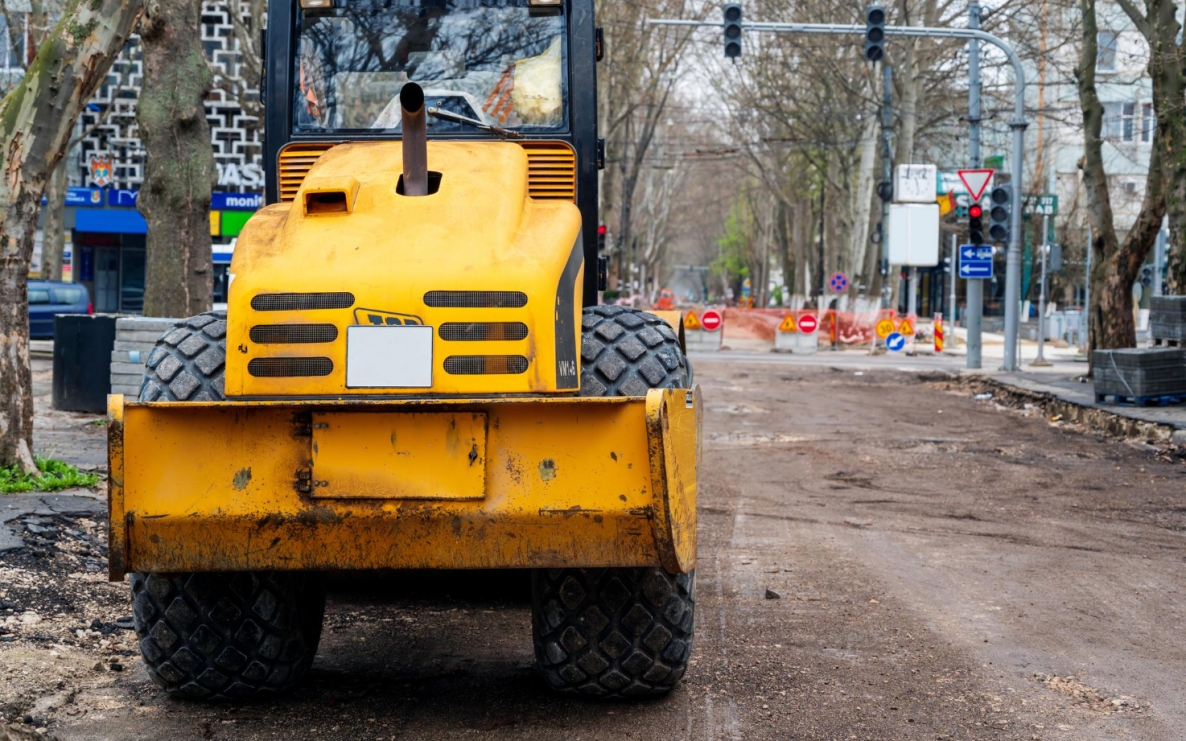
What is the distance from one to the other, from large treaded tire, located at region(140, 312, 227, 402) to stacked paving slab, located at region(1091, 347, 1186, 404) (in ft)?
50.1

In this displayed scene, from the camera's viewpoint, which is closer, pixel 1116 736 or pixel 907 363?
pixel 1116 736

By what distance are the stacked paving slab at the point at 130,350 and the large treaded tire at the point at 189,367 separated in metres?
10.2

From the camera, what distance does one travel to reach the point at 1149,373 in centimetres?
1816

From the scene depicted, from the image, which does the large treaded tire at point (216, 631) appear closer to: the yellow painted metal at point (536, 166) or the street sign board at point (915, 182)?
the yellow painted metal at point (536, 166)

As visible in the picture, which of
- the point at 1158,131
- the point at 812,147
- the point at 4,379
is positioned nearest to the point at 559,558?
the point at 4,379

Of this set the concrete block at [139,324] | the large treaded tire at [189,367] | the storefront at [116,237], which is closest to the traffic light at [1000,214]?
the concrete block at [139,324]

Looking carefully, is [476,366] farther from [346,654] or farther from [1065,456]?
[1065,456]

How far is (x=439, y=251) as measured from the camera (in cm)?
481

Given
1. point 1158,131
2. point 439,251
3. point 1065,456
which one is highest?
point 1158,131

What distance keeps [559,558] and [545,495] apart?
0.74 ft

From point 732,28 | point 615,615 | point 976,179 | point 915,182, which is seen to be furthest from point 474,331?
point 915,182

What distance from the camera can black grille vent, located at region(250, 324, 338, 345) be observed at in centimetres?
462

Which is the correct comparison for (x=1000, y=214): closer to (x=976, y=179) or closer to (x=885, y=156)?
(x=976, y=179)

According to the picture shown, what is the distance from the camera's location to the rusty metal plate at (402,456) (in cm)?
453
